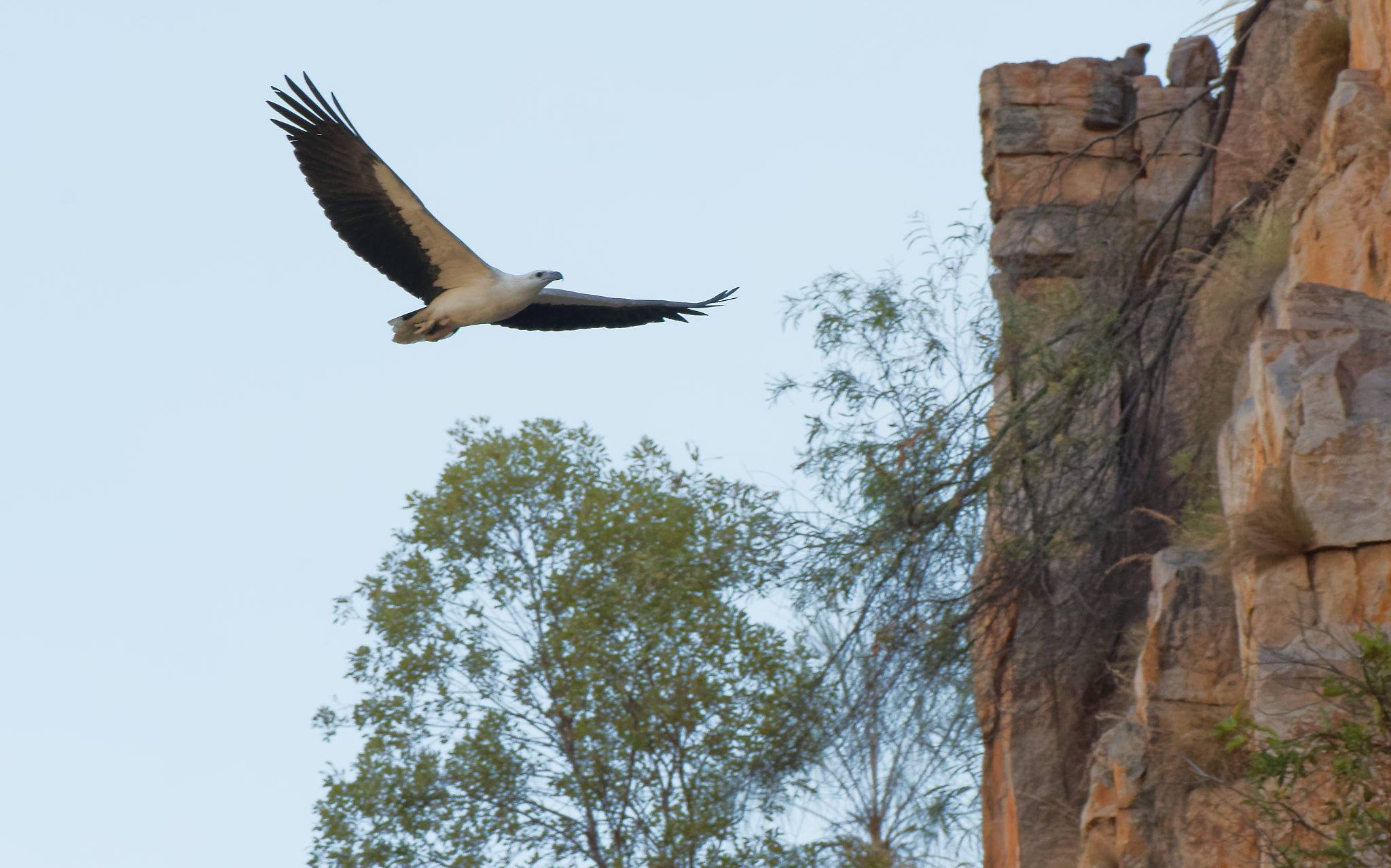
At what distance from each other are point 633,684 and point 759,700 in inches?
46.7

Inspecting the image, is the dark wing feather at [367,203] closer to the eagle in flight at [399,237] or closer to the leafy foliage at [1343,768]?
the eagle in flight at [399,237]

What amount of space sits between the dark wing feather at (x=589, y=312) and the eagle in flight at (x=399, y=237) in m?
0.32

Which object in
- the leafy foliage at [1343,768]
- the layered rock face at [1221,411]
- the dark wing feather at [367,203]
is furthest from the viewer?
the dark wing feather at [367,203]

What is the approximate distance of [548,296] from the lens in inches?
470

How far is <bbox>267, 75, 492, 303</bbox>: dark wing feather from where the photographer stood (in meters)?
10.5

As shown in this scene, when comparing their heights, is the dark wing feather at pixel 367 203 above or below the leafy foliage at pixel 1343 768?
above

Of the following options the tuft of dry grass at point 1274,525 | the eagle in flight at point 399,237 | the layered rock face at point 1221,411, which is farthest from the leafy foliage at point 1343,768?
the eagle in flight at point 399,237

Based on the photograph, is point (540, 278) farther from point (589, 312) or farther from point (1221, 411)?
point (1221, 411)

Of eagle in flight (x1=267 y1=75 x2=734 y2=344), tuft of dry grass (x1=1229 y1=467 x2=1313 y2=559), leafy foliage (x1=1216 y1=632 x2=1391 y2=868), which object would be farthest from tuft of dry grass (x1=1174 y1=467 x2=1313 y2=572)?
eagle in flight (x1=267 y1=75 x2=734 y2=344)

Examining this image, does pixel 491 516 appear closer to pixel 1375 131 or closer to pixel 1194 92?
pixel 1194 92

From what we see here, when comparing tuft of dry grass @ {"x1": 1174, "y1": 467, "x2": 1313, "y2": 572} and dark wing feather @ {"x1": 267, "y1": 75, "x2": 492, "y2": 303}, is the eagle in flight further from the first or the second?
tuft of dry grass @ {"x1": 1174, "y1": 467, "x2": 1313, "y2": 572}

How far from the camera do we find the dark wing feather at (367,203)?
34.6 feet

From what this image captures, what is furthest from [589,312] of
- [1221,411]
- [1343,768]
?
[1343,768]

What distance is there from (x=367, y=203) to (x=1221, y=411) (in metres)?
5.54
